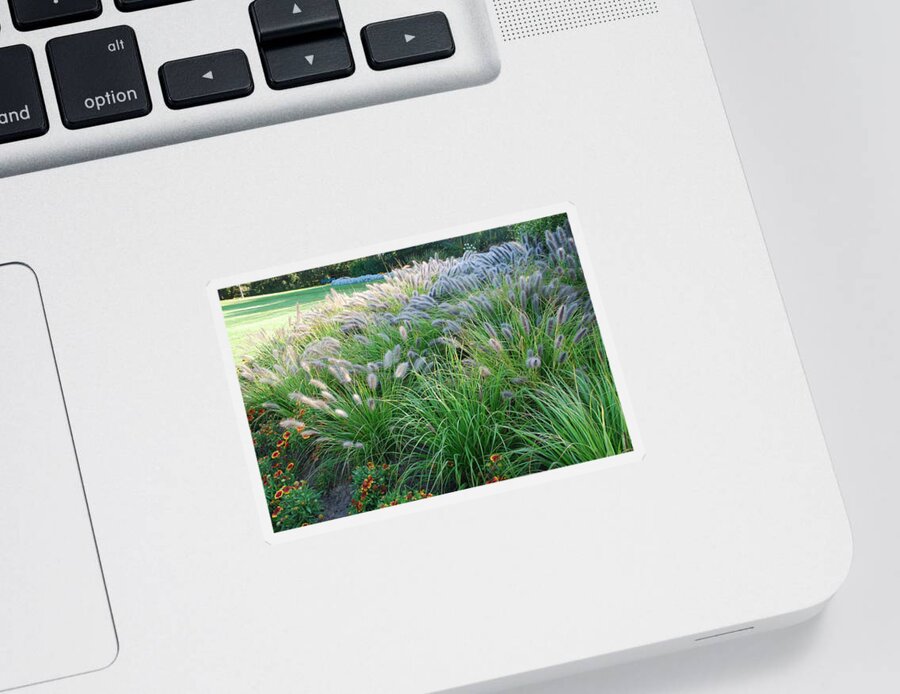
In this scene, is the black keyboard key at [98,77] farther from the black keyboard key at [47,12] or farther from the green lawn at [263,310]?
the green lawn at [263,310]

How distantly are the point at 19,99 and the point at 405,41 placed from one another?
0.65 feet

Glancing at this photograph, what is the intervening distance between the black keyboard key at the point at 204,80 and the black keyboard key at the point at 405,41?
0.22 ft

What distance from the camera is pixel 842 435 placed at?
17.4 inches

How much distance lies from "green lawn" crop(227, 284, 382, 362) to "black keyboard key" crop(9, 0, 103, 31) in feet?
0.57

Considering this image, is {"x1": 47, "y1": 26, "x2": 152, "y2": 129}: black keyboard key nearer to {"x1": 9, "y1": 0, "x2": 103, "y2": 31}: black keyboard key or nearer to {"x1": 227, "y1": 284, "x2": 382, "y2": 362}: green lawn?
{"x1": 9, "y1": 0, "x2": 103, "y2": 31}: black keyboard key

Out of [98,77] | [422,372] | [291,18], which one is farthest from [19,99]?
[422,372]

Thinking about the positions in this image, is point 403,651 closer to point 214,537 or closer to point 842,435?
point 214,537

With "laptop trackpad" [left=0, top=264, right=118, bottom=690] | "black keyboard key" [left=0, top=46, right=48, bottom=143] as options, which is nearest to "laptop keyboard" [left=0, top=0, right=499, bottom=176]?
"black keyboard key" [left=0, top=46, right=48, bottom=143]

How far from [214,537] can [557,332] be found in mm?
186

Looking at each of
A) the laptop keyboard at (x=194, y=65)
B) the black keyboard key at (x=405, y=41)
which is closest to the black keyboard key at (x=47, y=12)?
the laptop keyboard at (x=194, y=65)

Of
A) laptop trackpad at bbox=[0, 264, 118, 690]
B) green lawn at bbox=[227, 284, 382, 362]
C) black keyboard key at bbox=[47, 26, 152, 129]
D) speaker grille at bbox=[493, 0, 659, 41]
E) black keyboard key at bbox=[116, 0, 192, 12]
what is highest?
black keyboard key at bbox=[116, 0, 192, 12]

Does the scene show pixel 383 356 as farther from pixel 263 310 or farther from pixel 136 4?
pixel 136 4

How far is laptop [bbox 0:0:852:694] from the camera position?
14.0 inches

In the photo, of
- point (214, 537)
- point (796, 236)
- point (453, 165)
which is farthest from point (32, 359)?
point (796, 236)
